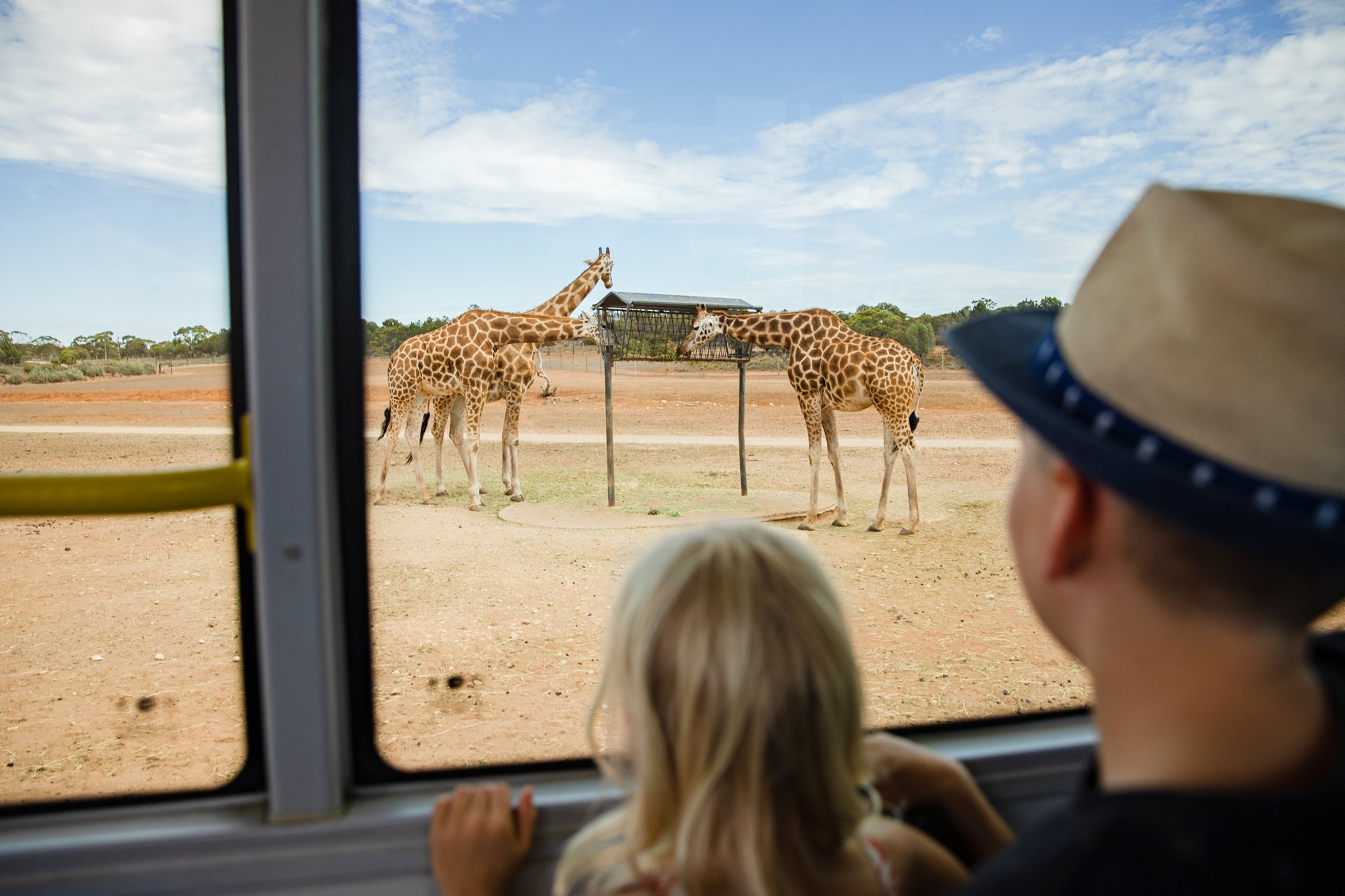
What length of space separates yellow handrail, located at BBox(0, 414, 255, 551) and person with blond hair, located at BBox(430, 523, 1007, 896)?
0.32 meters

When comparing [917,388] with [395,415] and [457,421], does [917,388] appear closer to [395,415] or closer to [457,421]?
[457,421]

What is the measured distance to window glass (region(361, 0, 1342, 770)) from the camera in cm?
114

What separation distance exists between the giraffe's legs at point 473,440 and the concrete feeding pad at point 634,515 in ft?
0.62

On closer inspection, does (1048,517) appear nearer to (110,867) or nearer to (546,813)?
(546,813)

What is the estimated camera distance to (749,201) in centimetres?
302

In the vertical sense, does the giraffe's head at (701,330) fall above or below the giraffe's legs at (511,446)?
above

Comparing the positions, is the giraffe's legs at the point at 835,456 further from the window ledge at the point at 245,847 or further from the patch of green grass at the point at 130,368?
the window ledge at the point at 245,847

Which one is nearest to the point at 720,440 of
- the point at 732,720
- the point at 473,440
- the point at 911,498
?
the point at 473,440

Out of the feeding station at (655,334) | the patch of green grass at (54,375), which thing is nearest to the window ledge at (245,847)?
the patch of green grass at (54,375)

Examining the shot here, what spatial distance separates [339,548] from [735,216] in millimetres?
2424

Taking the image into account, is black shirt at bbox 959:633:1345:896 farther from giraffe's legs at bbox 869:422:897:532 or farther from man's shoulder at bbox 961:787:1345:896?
giraffe's legs at bbox 869:422:897:532

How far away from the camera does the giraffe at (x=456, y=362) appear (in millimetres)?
4824

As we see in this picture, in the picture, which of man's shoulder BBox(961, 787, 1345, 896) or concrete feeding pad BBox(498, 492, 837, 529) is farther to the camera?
concrete feeding pad BBox(498, 492, 837, 529)


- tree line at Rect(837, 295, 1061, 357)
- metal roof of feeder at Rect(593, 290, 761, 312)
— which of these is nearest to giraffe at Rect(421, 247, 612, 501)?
metal roof of feeder at Rect(593, 290, 761, 312)
